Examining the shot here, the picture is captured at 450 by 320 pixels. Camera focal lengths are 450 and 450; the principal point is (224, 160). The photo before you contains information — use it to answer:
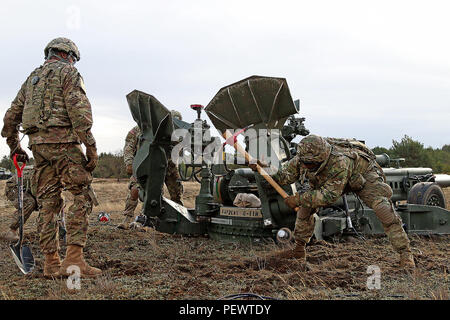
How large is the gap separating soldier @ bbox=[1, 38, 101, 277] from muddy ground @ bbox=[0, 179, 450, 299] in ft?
1.36

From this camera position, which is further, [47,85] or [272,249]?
[272,249]

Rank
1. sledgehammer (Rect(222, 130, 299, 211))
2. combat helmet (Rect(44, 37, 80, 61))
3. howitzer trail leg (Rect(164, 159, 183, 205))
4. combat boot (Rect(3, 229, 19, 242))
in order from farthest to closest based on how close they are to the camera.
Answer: howitzer trail leg (Rect(164, 159, 183, 205))
combat boot (Rect(3, 229, 19, 242))
sledgehammer (Rect(222, 130, 299, 211))
combat helmet (Rect(44, 37, 80, 61))

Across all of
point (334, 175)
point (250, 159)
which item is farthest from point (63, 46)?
point (334, 175)

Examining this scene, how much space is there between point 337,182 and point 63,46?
3575mm

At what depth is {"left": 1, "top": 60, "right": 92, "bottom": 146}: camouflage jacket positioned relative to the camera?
15.9 ft

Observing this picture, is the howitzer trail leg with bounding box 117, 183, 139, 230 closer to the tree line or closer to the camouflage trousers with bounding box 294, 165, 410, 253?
the camouflage trousers with bounding box 294, 165, 410, 253

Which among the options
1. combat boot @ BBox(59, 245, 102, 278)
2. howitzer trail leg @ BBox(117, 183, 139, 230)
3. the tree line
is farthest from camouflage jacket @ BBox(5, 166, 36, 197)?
the tree line

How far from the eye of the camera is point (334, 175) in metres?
5.38

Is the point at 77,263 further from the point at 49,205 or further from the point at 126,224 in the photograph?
the point at 126,224

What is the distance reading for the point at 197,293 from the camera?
161 inches

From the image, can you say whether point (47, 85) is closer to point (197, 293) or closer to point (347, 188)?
point (197, 293)

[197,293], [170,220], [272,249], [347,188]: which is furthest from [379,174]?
[170,220]
